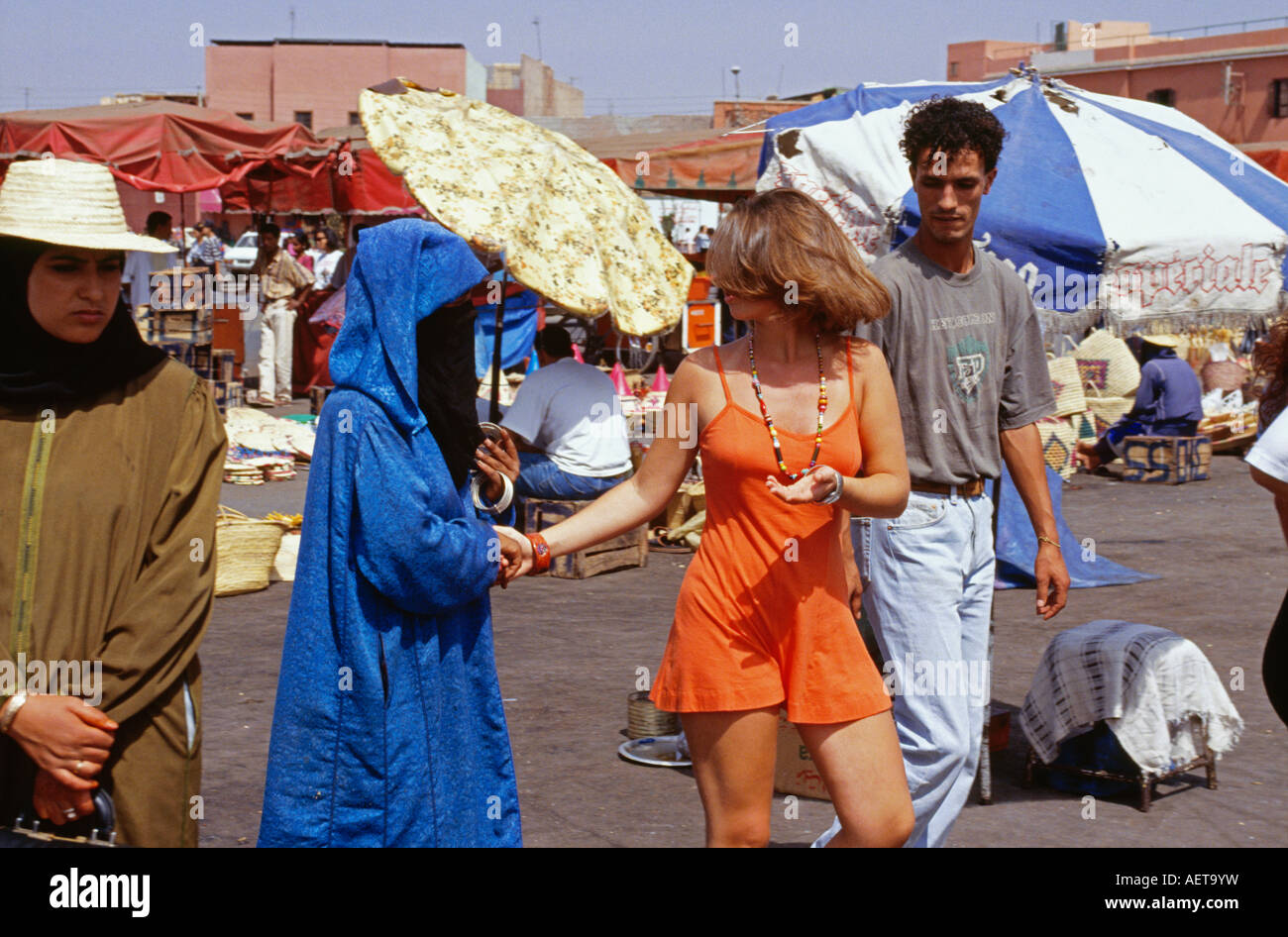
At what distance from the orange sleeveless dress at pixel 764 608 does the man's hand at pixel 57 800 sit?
127 cm

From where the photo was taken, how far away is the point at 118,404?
9.68ft

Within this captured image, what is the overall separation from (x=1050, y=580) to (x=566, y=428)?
5479 millimetres

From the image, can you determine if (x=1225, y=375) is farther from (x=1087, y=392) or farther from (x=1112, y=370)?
(x=1087, y=392)

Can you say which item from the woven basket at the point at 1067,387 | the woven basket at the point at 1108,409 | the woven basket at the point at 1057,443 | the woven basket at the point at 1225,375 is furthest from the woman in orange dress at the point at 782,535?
the woven basket at the point at 1225,375

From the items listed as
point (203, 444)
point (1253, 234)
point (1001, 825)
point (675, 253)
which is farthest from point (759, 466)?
point (675, 253)

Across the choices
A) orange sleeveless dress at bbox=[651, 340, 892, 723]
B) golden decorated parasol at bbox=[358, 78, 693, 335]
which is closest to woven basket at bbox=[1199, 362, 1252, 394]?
golden decorated parasol at bbox=[358, 78, 693, 335]

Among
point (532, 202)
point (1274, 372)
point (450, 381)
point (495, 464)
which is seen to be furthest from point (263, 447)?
point (1274, 372)

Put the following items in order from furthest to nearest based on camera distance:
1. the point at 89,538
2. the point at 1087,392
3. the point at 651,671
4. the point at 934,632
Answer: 1. the point at 1087,392
2. the point at 651,671
3. the point at 934,632
4. the point at 89,538

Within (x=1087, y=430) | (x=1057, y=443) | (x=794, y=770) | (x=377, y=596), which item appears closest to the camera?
(x=377, y=596)

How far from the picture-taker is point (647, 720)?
602 centimetres

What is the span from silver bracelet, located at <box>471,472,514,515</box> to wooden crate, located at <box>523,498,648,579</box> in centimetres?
564

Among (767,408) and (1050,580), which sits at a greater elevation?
(767,408)

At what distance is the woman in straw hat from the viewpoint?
282 cm

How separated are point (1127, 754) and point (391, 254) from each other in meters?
3.60
